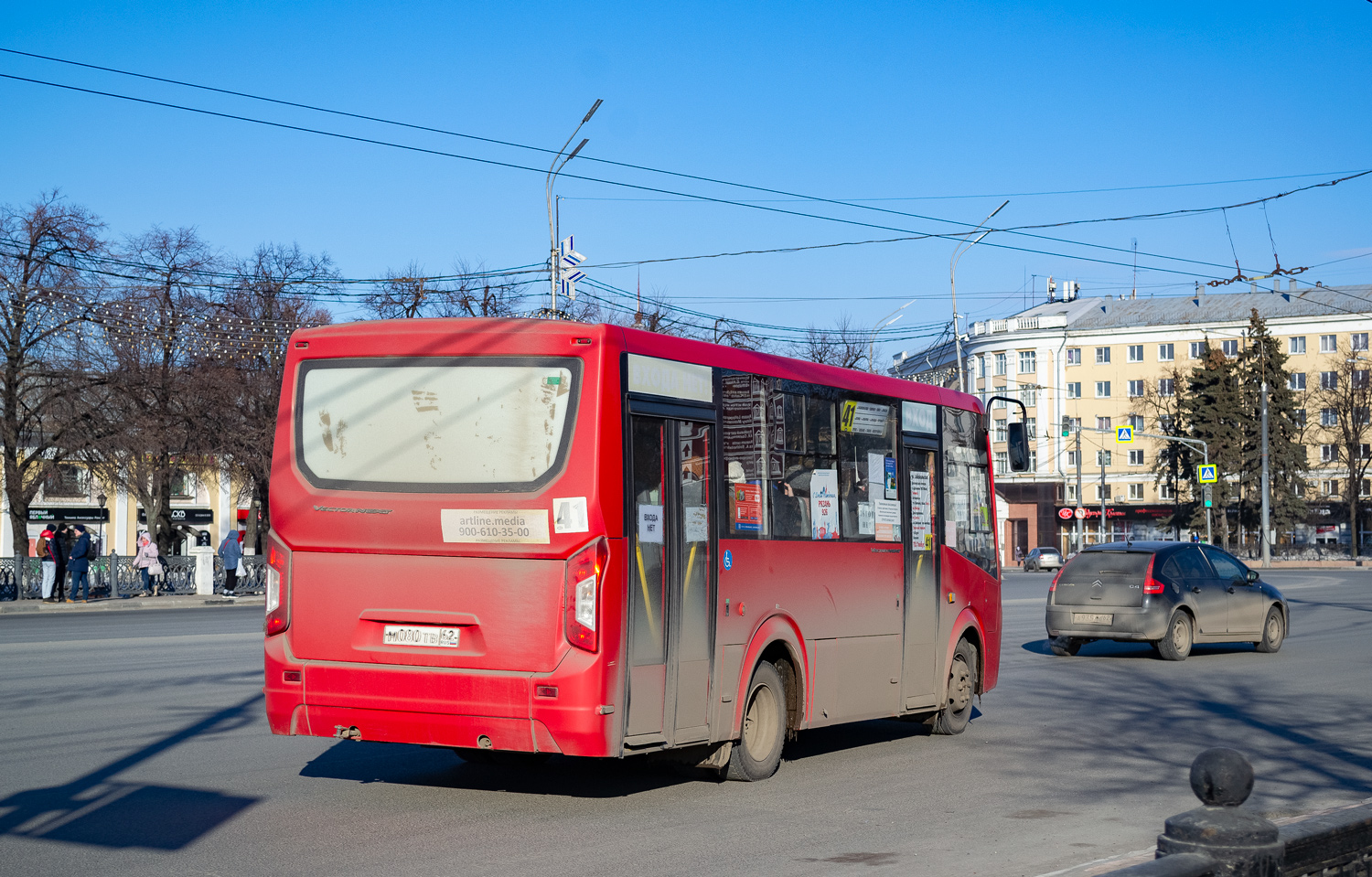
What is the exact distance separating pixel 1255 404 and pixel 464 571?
269ft

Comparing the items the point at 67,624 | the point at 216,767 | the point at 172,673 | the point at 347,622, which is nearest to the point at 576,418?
the point at 347,622

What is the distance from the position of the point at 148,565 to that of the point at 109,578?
1.14 metres

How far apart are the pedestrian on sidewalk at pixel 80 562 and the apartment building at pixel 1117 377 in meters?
63.2

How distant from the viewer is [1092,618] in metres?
18.7

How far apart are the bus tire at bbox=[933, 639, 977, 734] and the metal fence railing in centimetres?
2927

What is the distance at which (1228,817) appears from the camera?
3.80 metres

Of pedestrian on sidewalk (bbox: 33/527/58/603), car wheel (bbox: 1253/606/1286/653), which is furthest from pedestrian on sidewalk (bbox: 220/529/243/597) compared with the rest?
car wheel (bbox: 1253/606/1286/653)

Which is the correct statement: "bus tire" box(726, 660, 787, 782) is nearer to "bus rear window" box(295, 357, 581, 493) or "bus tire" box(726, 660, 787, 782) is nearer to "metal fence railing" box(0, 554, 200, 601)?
"bus rear window" box(295, 357, 581, 493)

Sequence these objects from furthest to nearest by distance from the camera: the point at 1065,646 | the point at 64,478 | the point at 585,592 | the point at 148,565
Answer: the point at 64,478 → the point at 148,565 → the point at 1065,646 → the point at 585,592

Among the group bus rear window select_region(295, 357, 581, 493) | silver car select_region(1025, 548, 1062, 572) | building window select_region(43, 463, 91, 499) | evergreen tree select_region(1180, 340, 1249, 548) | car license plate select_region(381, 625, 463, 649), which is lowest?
silver car select_region(1025, 548, 1062, 572)

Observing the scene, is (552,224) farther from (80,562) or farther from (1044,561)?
(1044,561)

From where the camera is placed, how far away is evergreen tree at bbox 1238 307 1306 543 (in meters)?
81.1

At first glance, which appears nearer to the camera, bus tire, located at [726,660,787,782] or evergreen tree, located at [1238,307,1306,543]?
bus tire, located at [726,660,787,782]

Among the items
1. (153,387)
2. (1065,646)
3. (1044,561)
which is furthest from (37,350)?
(1044,561)
